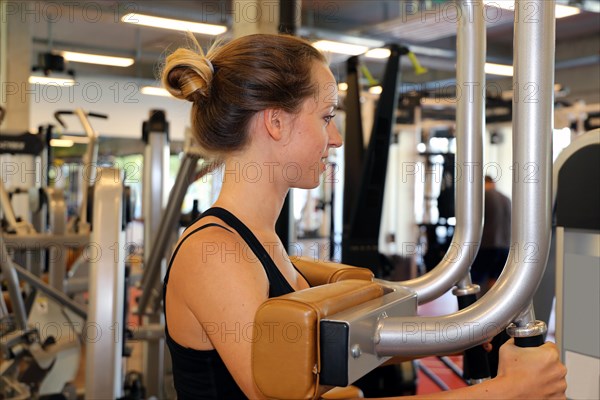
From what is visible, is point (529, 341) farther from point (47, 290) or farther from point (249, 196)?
point (47, 290)

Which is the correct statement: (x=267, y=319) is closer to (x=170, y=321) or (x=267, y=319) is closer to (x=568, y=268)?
(x=170, y=321)

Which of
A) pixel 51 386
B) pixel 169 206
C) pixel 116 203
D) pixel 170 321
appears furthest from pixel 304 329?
pixel 51 386

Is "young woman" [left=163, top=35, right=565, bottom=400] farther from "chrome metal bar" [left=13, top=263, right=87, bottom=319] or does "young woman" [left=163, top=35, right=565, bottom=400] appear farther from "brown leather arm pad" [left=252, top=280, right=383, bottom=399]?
"chrome metal bar" [left=13, top=263, right=87, bottom=319]

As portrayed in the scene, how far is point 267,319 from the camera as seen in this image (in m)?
0.68

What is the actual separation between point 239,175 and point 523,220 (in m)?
0.54

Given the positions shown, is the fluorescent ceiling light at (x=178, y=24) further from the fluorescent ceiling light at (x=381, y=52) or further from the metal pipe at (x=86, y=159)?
the metal pipe at (x=86, y=159)

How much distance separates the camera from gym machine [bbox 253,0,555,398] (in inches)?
26.2

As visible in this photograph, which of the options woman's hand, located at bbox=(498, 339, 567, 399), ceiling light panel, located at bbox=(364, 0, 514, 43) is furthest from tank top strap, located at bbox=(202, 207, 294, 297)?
ceiling light panel, located at bbox=(364, 0, 514, 43)

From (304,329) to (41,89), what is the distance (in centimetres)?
1003

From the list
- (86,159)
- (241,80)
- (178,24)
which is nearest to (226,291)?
(241,80)

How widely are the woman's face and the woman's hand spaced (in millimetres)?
426

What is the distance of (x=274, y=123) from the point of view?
107 centimetres

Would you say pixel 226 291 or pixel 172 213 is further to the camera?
pixel 172 213

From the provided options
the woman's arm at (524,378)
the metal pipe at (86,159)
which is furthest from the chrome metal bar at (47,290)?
the woman's arm at (524,378)
